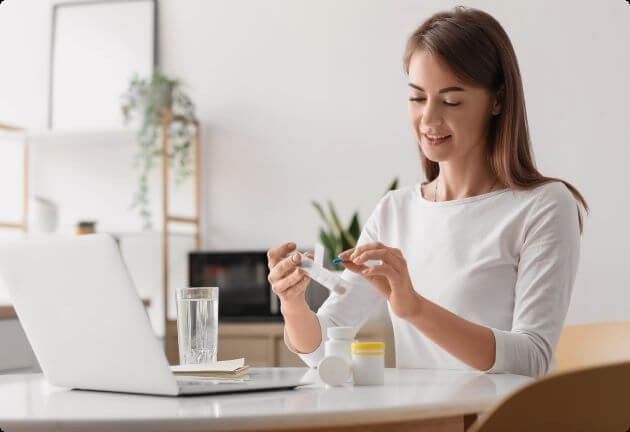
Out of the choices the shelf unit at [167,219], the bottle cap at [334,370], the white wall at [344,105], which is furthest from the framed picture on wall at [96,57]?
the bottle cap at [334,370]

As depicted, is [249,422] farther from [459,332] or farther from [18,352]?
[18,352]

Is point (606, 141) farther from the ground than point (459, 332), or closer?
farther from the ground

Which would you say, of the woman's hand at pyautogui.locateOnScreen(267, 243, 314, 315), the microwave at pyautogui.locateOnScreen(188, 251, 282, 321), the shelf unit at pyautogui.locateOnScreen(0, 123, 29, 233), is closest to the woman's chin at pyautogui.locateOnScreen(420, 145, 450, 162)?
the woman's hand at pyautogui.locateOnScreen(267, 243, 314, 315)

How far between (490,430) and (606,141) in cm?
285

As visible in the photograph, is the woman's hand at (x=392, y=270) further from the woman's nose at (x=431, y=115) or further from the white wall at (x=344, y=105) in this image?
the white wall at (x=344, y=105)

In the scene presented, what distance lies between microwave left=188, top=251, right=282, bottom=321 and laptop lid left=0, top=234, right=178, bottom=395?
2.35 m

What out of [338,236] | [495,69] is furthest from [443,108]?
[338,236]

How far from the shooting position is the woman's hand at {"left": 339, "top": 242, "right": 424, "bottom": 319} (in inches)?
52.3

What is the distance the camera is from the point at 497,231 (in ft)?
5.52

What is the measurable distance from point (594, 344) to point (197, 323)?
0.90m

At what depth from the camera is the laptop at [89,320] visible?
1099 millimetres

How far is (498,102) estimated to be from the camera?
1744 mm

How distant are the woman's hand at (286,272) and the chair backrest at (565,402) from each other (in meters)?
0.51

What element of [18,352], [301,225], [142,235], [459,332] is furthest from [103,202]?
[459,332]
